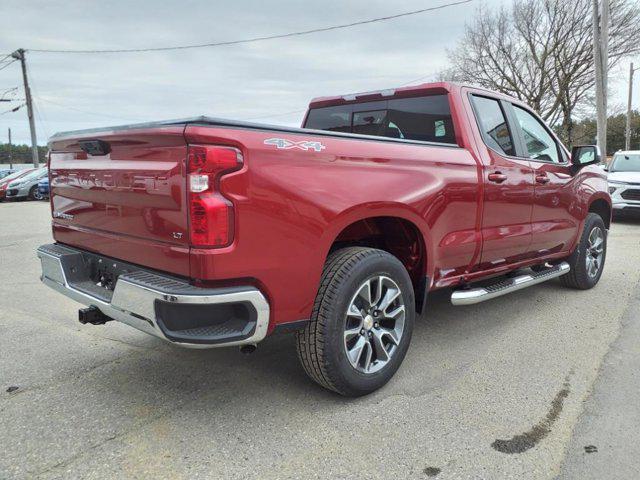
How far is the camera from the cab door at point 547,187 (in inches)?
177

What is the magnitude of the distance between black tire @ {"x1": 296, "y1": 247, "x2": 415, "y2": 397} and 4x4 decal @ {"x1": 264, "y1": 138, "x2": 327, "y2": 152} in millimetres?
643

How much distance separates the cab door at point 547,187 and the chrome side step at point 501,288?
19 centimetres

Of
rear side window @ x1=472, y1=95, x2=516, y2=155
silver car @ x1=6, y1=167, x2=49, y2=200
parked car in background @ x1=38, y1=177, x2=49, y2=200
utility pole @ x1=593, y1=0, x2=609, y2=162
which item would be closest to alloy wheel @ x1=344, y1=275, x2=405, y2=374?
rear side window @ x1=472, y1=95, x2=516, y2=155

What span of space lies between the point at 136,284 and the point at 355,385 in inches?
51.6

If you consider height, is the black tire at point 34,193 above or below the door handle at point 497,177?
below

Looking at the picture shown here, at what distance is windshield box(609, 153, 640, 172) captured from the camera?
481 inches

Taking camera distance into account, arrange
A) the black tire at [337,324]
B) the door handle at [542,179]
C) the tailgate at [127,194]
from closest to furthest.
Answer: the tailgate at [127,194]
the black tire at [337,324]
the door handle at [542,179]

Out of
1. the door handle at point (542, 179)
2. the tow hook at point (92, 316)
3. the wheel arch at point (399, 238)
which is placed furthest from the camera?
the door handle at point (542, 179)

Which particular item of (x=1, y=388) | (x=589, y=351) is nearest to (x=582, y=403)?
(x=589, y=351)

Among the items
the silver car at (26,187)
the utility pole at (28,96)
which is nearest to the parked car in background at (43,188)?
the silver car at (26,187)

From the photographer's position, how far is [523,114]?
4.67 metres

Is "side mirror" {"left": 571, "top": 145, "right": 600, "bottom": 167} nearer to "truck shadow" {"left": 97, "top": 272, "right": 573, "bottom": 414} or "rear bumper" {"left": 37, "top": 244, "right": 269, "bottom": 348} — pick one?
"truck shadow" {"left": 97, "top": 272, "right": 573, "bottom": 414}

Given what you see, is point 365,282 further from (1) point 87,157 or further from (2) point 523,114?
(2) point 523,114

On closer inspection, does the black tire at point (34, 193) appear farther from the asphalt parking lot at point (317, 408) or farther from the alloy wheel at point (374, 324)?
the alloy wheel at point (374, 324)
